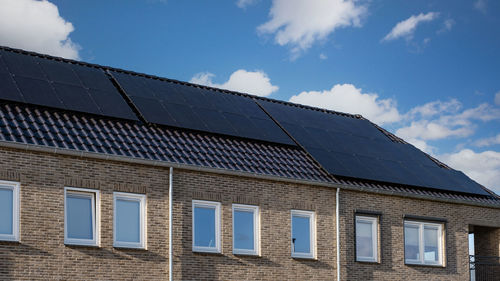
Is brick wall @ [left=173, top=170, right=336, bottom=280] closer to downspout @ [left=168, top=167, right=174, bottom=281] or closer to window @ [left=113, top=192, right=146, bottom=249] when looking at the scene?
downspout @ [left=168, top=167, right=174, bottom=281]

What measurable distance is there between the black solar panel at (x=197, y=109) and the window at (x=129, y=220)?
10.1 feet

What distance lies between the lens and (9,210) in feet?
59.7

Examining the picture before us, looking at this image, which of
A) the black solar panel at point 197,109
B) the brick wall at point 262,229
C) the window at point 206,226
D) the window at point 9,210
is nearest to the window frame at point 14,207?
the window at point 9,210

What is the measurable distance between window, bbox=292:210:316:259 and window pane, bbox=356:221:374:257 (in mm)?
1830

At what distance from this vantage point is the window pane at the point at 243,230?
22.2 metres

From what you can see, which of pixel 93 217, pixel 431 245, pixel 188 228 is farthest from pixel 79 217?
pixel 431 245

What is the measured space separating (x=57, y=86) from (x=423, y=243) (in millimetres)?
12626

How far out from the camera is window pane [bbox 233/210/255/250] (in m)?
22.2

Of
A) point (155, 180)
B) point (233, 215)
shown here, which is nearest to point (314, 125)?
point (233, 215)

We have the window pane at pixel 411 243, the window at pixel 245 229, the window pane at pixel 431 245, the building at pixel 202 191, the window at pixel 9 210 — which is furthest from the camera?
the window pane at pixel 431 245

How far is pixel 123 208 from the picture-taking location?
66.1ft

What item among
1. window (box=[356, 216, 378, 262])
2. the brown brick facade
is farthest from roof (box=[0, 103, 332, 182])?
window (box=[356, 216, 378, 262])

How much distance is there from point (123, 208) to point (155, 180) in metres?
1.10

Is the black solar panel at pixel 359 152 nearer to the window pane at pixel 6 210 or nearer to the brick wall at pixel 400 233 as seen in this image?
the brick wall at pixel 400 233
